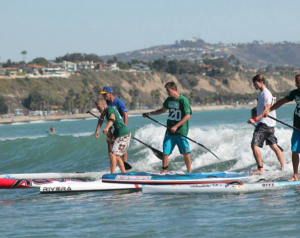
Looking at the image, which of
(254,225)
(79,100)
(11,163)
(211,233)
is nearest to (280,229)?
(254,225)

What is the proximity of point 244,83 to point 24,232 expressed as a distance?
18472 centimetres

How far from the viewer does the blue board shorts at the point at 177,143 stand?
397 inches

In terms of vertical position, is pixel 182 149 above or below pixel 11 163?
above

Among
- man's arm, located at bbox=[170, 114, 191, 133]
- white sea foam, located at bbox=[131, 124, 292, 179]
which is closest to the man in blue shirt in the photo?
man's arm, located at bbox=[170, 114, 191, 133]

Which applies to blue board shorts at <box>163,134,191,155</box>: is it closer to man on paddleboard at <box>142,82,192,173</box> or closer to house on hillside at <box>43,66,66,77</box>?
man on paddleboard at <box>142,82,192,173</box>

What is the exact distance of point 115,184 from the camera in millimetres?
9719

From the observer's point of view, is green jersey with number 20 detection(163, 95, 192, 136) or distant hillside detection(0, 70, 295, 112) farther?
distant hillside detection(0, 70, 295, 112)

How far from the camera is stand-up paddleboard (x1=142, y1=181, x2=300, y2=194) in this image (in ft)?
28.8

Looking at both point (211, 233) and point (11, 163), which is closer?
point (211, 233)

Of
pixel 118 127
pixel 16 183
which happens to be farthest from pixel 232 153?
pixel 16 183

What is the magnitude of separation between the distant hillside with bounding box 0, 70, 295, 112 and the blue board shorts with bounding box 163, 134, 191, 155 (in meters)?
119

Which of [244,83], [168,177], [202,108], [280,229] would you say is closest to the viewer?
[280,229]

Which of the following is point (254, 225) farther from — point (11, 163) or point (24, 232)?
point (11, 163)

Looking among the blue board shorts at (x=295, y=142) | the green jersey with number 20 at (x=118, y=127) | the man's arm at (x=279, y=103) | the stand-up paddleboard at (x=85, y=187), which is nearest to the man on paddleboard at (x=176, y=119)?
the green jersey with number 20 at (x=118, y=127)
